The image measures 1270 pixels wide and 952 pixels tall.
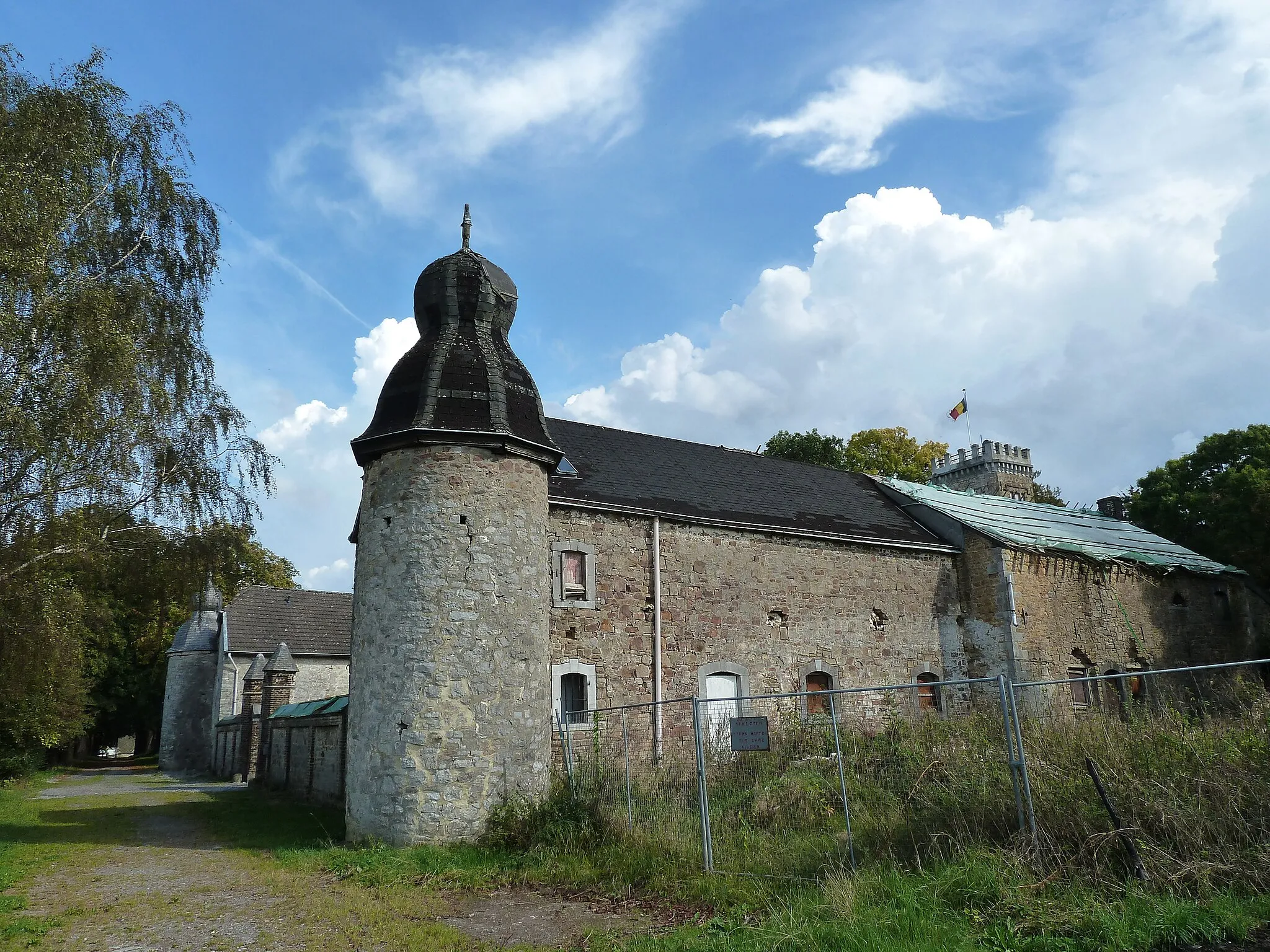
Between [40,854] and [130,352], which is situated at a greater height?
[130,352]

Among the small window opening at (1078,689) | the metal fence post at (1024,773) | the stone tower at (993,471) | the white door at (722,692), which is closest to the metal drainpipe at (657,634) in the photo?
the white door at (722,692)

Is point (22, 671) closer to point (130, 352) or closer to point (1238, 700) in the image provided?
point (130, 352)

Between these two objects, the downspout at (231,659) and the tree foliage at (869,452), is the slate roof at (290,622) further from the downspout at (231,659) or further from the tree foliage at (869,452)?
the tree foliage at (869,452)

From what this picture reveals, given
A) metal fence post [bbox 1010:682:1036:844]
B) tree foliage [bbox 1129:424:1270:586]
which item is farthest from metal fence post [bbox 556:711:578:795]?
tree foliage [bbox 1129:424:1270:586]

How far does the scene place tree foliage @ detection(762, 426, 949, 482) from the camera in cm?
4044

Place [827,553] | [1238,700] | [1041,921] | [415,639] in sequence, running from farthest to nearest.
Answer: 1. [827,553]
2. [415,639]
3. [1238,700]
4. [1041,921]

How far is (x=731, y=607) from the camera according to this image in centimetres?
1823

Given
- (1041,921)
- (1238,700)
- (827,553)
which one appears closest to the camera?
(1041,921)

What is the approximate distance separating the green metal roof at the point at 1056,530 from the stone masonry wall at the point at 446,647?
13.1m

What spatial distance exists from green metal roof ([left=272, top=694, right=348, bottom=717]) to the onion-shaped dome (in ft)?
23.0

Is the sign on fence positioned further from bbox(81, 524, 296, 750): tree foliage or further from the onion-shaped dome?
bbox(81, 524, 296, 750): tree foliage

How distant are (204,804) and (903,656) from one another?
1641cm

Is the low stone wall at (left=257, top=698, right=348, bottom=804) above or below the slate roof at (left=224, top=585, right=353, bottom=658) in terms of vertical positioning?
below

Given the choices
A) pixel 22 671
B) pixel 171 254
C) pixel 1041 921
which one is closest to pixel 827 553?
pixel 1041 921
